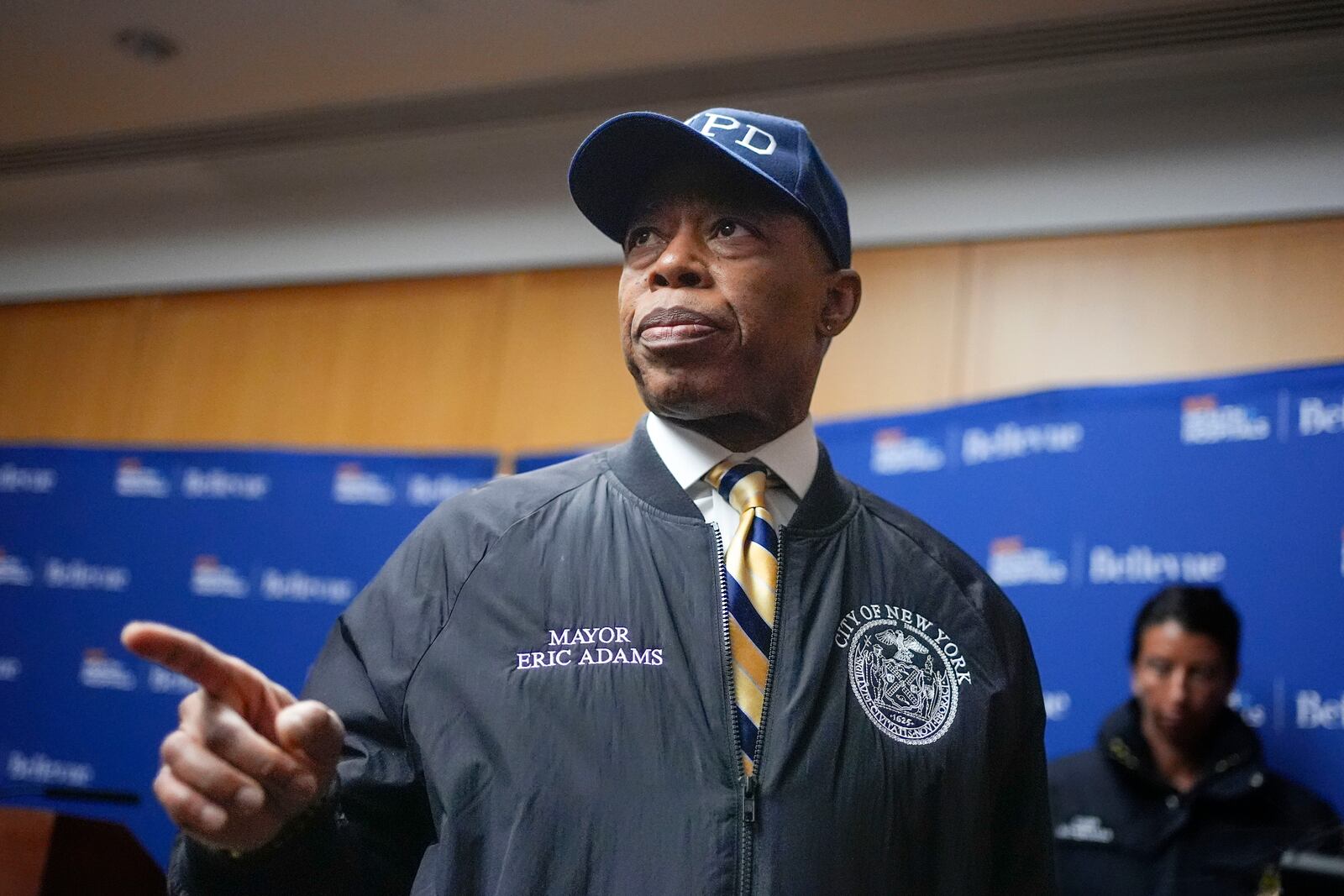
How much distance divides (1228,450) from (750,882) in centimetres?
215

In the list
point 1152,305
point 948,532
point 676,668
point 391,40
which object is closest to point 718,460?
point 676,668

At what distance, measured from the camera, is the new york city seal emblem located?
47.3 inches

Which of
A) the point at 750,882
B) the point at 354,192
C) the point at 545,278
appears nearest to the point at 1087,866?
the point at 750,882

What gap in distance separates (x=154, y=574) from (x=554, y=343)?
4.89 feet

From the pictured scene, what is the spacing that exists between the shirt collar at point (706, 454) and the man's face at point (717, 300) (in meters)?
0.03

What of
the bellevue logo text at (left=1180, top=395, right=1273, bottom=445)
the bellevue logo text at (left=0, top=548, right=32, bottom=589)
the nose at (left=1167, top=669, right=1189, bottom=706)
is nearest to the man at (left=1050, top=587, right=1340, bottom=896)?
the nose at (left=1167, top=669, right=1189, bottom=706)

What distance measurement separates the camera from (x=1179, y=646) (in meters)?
2.74

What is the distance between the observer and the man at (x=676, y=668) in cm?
107

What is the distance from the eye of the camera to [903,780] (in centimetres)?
116

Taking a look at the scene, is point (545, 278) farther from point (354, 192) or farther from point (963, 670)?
point (963, 670)

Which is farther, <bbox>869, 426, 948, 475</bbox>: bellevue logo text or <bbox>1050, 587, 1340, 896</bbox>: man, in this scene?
<bbox>869, 426, 948, 475</bbox>: bellevue logo text

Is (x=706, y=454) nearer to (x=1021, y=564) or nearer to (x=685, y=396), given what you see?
(x=685, y=396)

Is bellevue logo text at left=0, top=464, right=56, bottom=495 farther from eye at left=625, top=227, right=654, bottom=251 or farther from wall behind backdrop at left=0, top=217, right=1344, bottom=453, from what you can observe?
eye at left=625, top=227, right=654, bottom=251

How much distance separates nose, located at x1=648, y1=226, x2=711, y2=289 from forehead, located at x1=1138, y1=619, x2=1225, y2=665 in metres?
1.83
